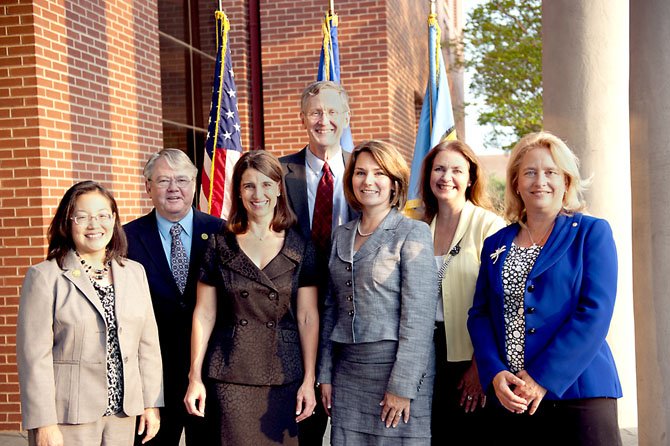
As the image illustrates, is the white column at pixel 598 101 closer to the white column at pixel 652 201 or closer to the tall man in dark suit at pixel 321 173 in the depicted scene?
the white column at pixel 652 201

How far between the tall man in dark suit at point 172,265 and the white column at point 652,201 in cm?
249

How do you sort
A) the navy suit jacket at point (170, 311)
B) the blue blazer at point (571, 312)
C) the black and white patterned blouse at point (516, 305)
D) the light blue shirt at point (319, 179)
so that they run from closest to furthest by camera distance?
the blue blazer at point (571, 312)
the black and white patterned blouse at point (516, 305)
the navy suit jacket at point (170, 311)
the light blue shirt at point (319, 179)

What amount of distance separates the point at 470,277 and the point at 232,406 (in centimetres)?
129

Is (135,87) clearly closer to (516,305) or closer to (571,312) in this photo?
(516,305)

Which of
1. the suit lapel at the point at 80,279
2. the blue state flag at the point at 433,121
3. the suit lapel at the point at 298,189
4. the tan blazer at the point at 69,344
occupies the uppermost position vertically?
the blue state flag at the point at 433,121

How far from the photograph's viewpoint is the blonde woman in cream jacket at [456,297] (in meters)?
3.50

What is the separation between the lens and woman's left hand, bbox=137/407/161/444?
11.1 feet

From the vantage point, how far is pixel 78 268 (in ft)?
10.3

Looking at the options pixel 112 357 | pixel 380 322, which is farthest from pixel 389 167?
pixel 112 357

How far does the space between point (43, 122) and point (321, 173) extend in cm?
275

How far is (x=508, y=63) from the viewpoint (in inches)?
639

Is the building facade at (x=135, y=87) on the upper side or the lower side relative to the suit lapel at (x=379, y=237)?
upper

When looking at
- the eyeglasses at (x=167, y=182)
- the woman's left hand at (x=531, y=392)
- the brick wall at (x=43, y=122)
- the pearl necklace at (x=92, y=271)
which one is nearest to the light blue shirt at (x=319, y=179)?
the eyeglasses at (x=167, y=182)

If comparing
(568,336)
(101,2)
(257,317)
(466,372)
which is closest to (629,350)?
(466,372)
